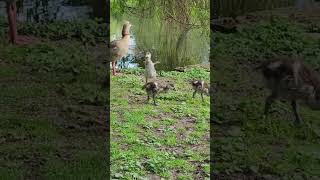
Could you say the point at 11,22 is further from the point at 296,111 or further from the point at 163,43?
the point at 296,111

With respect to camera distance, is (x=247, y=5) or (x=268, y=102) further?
(x=247, y=5)

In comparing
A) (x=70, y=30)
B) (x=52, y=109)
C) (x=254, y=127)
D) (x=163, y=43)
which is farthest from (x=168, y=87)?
(x=70, y=30)

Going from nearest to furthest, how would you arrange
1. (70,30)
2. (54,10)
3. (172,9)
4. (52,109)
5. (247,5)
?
(172,9) < (52,109) < (70,30) < (54,10) < (247,5)

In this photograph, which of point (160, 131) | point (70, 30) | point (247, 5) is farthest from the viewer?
point (247, 5)

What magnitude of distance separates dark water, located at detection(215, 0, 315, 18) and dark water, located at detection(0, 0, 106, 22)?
148cm

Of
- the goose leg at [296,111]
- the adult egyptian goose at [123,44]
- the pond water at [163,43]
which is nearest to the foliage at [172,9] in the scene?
the pond water at [163,43]

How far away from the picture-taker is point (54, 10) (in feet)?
26.9

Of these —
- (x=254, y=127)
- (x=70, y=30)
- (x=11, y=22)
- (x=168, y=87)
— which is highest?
(x=11, y=22)

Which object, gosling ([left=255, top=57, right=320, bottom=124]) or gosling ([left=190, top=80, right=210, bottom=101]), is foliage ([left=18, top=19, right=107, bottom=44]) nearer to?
gosling ([left=190, top=80, right=210, bottom=101])

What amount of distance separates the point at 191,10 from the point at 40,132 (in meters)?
1.40

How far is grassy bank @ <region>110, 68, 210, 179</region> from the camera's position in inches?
145

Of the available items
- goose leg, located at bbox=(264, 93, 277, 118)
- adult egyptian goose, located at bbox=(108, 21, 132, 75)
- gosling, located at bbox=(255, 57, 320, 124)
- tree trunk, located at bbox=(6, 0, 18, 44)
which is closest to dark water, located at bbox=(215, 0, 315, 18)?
tree trunk, located at bbox=(6, 0, 18, 44)

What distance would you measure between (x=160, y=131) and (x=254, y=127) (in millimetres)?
680

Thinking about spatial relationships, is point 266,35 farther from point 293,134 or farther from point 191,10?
point 293,134
